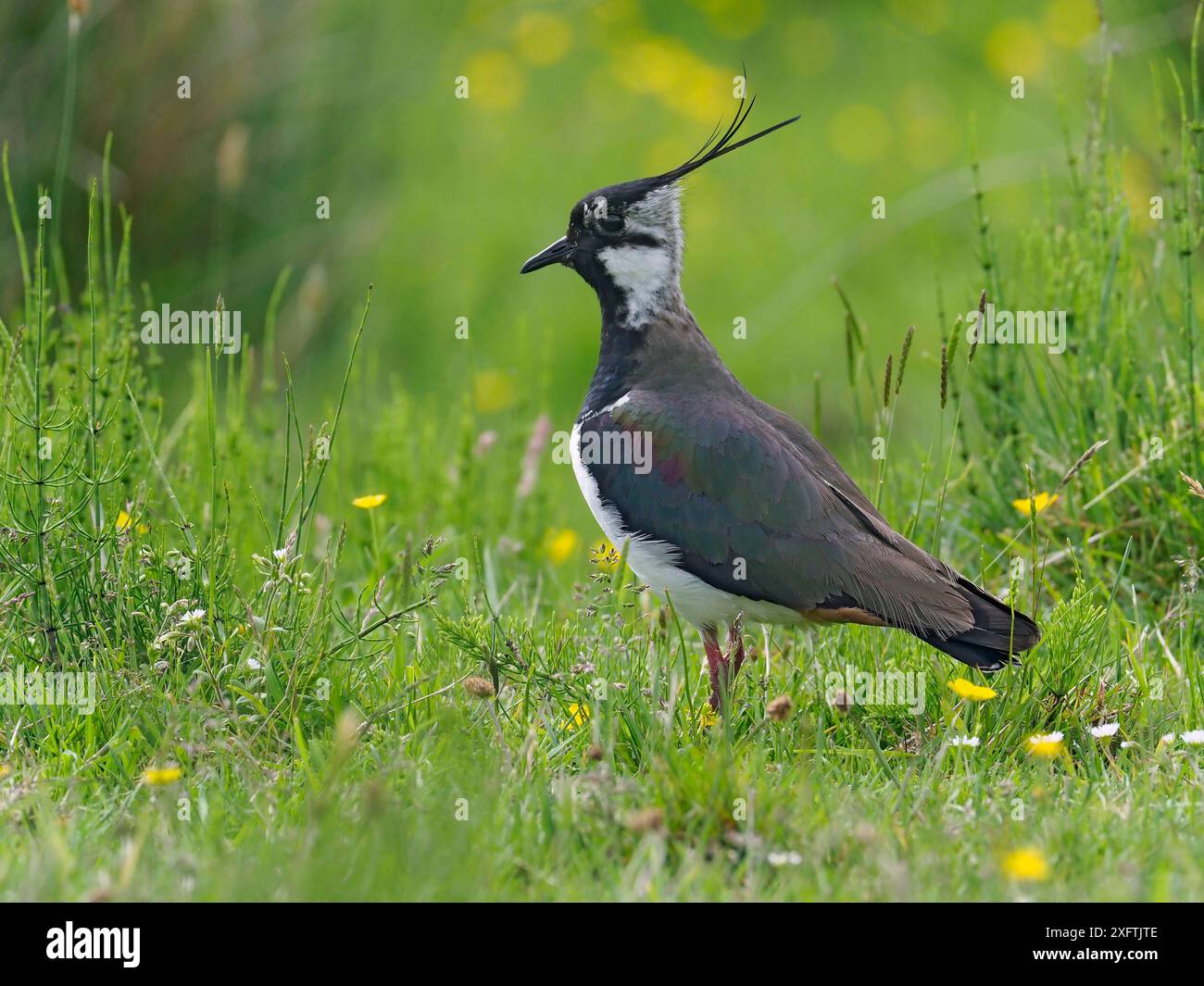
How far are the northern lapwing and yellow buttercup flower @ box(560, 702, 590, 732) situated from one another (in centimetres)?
37

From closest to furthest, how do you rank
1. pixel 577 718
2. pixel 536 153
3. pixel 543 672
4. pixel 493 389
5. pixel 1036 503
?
pixel 577 718, pixel 543 672, pixel 1036 503, pixel 493 389, pixel 536 153

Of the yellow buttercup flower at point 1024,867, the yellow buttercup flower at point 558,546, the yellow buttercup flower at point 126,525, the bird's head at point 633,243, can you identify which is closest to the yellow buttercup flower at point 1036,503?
the bird's head at point 633,243

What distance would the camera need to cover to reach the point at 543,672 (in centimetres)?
426

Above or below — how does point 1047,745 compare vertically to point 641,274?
below

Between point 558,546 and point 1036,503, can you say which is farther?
point 558,546

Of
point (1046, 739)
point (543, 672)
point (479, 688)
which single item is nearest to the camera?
point (479, 688)

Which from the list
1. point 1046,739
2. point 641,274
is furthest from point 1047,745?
point 641,274

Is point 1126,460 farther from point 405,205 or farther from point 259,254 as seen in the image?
point 405,205

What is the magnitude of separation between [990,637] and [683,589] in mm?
872

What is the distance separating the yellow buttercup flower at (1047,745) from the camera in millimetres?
3879

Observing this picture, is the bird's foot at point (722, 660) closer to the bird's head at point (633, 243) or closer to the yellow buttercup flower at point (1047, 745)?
the yellow buttercup flower at point (1047, 745)

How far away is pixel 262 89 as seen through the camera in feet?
26.1

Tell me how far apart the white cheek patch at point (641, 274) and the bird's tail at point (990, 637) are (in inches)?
57.3

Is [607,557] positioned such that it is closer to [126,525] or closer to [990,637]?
[990,637]
